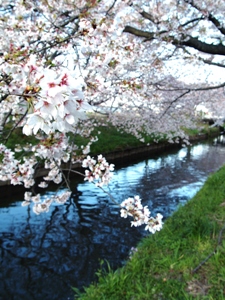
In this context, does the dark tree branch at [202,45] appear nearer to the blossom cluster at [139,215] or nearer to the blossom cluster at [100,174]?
the blossom cluster at [100,174]

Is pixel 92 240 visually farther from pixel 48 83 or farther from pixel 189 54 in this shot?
pixel 48 83

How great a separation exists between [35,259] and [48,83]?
5.39 metres

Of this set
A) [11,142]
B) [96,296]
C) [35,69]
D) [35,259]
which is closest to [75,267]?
[35,259]

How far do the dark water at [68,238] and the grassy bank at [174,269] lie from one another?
95 cm

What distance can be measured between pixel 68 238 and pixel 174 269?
133 inches

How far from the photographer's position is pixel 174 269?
410cm

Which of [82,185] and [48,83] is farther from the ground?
[48,83]

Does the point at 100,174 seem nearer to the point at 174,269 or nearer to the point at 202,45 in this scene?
the point at 174,269

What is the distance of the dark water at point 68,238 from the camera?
5.03m

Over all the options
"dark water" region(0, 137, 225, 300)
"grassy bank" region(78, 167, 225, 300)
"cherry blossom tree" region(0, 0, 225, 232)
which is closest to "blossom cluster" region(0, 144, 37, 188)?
"cherry blossom tree" region(0, 0, 225, 232)

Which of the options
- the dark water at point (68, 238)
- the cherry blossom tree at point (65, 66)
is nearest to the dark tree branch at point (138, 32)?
the cherry blossom tree at point (65, 66)

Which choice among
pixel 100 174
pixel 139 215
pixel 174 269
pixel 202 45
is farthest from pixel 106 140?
pixel 139 215

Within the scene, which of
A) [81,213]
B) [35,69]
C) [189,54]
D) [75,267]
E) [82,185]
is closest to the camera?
[35,69]

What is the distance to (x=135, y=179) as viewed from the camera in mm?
12945
